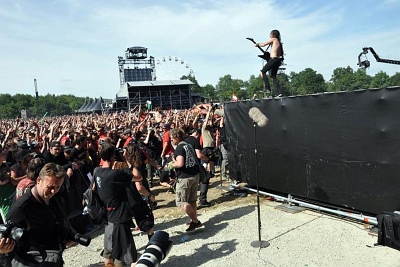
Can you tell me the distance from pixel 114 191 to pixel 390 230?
341cm

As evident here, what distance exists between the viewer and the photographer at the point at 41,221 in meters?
2.77

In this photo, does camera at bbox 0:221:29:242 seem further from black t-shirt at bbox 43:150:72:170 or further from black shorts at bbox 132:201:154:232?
black t-shirt at bbox 43:150:72:170

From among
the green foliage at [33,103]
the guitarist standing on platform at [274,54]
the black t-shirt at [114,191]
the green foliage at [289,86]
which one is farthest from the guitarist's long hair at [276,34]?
the green foliage at [33,103]

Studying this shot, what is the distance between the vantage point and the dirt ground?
7387 millimetres

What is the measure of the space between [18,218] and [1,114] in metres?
98.0

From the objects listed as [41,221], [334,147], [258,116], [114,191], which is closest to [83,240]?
[41,221]

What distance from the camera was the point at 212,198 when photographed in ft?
27.0

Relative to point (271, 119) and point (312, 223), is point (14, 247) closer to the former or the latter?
point (312, 223)

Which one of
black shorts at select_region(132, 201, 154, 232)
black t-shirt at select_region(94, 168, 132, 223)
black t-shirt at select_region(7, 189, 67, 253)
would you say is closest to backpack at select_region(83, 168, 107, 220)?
black t-shirt at select_region(94, 168, 132, 223)

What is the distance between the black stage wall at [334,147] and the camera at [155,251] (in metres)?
4.48

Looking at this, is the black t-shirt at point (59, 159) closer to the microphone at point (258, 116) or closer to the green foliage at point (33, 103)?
the microphone at point (258, 116)

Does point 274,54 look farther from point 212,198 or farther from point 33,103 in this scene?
point 33,103

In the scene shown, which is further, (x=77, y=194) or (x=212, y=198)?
(x=212, y=198)

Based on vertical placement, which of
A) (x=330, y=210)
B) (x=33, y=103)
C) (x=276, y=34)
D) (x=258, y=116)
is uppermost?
(x=33, y=103)
